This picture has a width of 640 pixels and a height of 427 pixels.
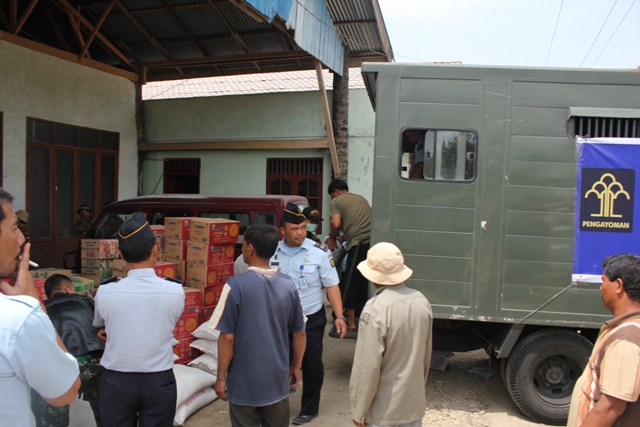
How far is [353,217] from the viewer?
17.7 ft

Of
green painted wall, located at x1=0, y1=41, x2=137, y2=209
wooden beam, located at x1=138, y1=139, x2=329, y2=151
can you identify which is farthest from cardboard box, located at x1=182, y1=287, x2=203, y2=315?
wooden beam, located at x1=138, y1=139, x2=329, y2=151

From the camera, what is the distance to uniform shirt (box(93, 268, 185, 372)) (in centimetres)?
263

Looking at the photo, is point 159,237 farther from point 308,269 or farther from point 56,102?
point 56,102

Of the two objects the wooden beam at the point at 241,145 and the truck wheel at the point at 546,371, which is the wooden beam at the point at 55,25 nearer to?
the wooden beam at the point at 241,145

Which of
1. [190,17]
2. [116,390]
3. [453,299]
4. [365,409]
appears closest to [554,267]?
[453,299]

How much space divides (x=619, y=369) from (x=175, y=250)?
174 inches

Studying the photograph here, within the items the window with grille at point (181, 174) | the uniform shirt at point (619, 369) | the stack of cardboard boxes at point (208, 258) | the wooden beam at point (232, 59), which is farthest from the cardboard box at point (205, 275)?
the window with grille at point (181, 174)

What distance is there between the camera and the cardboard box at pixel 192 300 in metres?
4.79

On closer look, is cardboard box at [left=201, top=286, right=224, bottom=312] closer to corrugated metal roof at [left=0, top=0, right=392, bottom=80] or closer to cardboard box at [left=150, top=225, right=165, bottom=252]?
cardboard box at [left=150, top=225, right=165, bottom=252]

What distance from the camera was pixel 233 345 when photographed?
9.16 feet

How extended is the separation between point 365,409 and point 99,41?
11917 millimetres

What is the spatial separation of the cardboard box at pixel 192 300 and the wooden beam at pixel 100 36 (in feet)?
26.9

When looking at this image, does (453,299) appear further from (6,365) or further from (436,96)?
(6,365)

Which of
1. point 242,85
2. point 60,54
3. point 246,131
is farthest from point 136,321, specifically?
point 242,85
